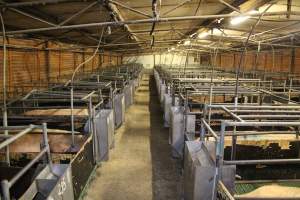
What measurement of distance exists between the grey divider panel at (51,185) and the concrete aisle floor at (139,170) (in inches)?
62.7

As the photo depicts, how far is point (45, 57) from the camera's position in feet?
29.7

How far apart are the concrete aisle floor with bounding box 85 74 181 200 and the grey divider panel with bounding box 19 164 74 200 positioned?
1593 mm

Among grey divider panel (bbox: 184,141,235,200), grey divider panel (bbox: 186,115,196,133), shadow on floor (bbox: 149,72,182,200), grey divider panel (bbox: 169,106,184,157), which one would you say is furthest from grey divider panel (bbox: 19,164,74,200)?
grey divider panel (bbox: 169,106,184,157)

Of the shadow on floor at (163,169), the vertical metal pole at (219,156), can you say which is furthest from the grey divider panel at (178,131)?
the vertical metal pole at (219,156)

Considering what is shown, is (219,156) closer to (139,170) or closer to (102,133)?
(139,170)

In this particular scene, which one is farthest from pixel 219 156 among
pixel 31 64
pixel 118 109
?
pixel 31 64

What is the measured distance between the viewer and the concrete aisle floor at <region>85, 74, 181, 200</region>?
414cm

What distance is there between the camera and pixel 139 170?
4.92 meters

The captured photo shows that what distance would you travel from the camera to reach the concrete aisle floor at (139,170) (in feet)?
13.6

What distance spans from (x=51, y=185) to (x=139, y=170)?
2715 millimetres

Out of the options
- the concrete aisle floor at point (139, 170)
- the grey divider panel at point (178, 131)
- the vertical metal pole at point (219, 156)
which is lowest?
the concrete aisle floor at point (139, 170)

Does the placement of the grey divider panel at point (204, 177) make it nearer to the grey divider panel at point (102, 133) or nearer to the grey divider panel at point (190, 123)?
the grey divider panel at point (190, 123)

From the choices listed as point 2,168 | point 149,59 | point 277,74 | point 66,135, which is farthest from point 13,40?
point 149,59

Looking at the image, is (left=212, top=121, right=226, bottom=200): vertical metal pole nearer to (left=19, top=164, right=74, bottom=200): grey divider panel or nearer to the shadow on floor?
(left=19, top=164, right=74, bottom=200): grey divider panel
